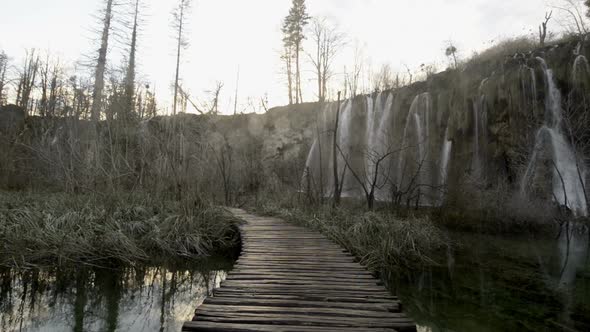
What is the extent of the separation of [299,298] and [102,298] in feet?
10.5

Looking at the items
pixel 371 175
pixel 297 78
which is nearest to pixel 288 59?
pixel 297 78

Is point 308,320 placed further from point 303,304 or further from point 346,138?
point 346,138

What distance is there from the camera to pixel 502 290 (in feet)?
18.1

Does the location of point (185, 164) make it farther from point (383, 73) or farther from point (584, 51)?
point (383, 73)

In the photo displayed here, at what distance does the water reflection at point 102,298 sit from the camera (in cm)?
408

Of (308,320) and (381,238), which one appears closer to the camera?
(308,320)

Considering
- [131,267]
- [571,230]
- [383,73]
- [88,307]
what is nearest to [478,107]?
[571,230]

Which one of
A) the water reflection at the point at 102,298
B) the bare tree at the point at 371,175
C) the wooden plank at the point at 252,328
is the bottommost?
the water reflection at the point at 102,298

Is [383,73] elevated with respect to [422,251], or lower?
elevated

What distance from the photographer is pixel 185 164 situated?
27.7ft

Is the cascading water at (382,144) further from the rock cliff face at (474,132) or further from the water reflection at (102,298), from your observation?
the water reflection at (102,298)

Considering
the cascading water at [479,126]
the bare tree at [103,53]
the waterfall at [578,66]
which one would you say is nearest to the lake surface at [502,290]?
the cascading water at [479,126]

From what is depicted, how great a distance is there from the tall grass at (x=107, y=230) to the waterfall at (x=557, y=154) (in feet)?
37.7

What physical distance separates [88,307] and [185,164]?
427cm
